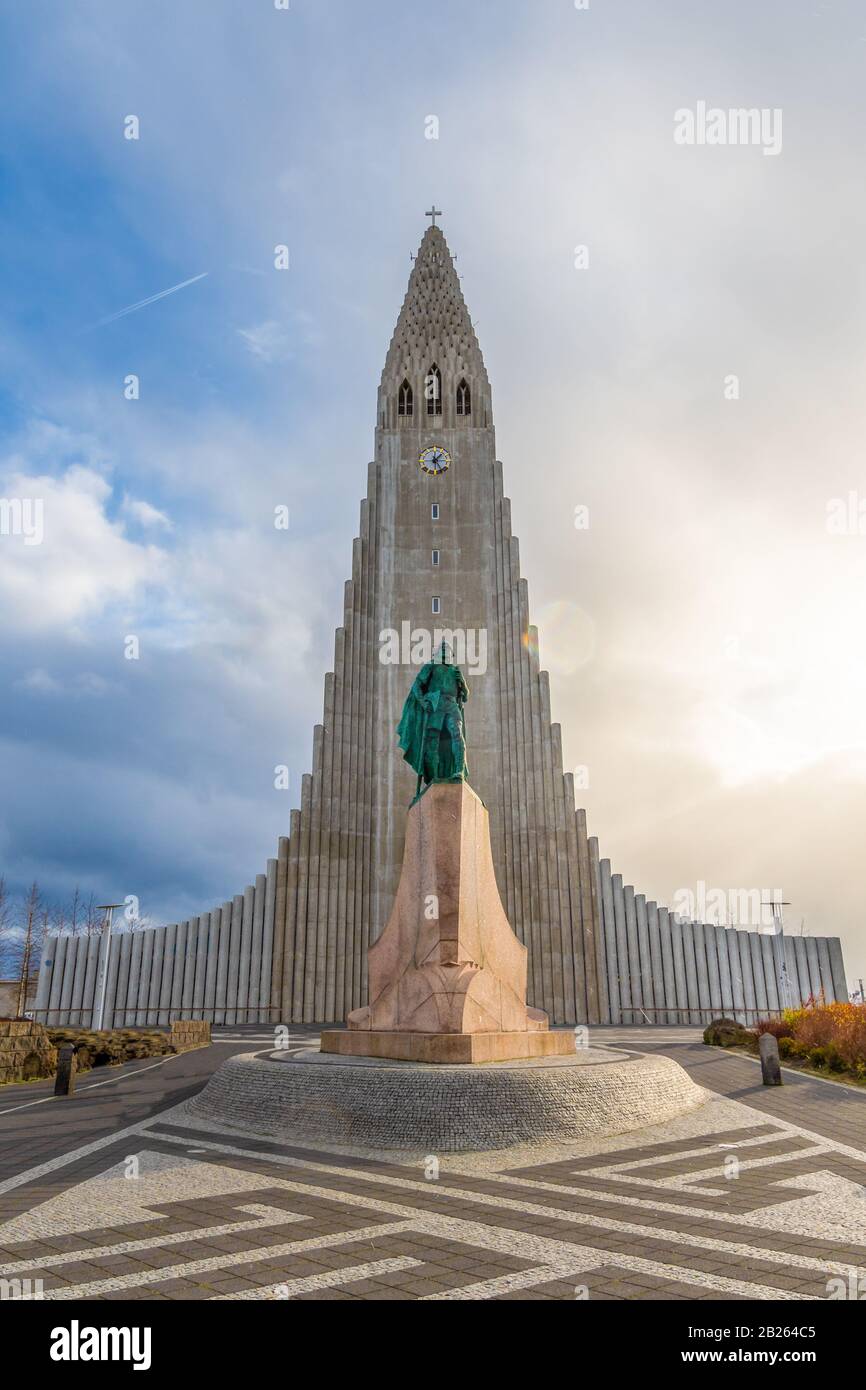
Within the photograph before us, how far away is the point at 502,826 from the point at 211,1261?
31618mm

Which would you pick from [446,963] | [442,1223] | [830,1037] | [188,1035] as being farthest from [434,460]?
[442,1223]

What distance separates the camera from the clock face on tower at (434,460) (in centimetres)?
4078

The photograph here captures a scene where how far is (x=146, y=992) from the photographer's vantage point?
3547cm

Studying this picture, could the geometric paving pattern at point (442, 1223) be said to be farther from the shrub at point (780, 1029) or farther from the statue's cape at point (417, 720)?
the shrub at point (780, 1029)

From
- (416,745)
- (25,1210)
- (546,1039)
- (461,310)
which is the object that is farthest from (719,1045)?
(461,310)

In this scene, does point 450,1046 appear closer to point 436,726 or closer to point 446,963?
point 446,963

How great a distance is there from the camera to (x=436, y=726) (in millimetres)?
13711

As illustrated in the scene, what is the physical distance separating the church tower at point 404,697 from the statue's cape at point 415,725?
2166 cm

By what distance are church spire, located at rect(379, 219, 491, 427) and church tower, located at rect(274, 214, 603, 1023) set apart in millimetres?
84

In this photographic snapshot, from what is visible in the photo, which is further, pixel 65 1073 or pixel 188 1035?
pixel 188 1035

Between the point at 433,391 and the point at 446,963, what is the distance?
118ft

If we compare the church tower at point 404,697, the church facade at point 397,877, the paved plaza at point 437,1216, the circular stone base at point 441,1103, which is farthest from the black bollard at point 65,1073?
the church tower at point 404,697

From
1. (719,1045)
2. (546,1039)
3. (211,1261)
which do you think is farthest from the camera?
(719,1045)
